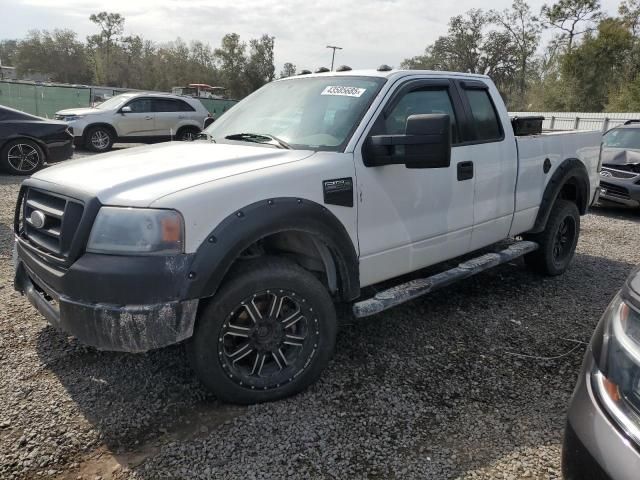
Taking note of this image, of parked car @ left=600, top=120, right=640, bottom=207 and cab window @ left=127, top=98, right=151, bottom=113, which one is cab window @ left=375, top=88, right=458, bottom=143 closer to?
parked car @ left=600, top=120, right=640, bottom=207

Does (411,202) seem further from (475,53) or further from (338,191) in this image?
(475,53)

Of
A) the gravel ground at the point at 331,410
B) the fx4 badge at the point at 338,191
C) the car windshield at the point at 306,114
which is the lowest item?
the gravel ground at the point at 331,410

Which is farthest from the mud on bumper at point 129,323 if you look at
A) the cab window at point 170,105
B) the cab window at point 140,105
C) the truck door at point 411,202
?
the cab window at point 170,105

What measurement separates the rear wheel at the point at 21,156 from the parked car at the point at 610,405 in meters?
10.4

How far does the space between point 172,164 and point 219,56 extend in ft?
204

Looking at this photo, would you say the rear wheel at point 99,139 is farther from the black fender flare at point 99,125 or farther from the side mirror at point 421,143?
the side mirror at point 421,143

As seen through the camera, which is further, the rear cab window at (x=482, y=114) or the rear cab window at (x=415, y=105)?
the rear cab window at (x=482, y=114)

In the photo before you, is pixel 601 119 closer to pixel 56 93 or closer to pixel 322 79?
pixel 322 79

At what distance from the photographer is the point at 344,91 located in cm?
351

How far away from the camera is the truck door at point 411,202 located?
10.5ft

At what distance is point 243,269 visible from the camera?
2721mm

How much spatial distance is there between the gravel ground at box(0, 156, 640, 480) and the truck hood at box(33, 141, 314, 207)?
116 centimetres

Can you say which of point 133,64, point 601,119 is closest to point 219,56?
point 133,64

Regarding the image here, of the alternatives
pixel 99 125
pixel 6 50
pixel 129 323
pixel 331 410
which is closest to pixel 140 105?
pixel 99 125
